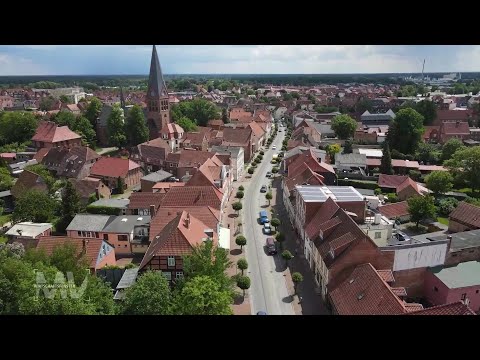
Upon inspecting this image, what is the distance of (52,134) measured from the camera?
44.1m

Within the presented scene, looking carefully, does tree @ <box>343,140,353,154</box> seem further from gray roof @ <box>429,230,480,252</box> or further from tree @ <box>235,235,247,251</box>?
tree @ <box>235,235,247,251</box>

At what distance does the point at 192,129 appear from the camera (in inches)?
1987

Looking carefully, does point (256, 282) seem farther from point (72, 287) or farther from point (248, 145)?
point (248, 145)

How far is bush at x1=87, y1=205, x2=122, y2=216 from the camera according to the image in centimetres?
2716

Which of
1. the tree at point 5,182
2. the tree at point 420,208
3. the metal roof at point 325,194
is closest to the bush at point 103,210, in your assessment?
the tree at point 5,182

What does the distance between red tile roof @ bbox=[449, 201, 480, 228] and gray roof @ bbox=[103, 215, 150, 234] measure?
764 inches

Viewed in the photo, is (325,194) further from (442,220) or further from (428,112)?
(428,112)

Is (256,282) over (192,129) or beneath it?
beneath

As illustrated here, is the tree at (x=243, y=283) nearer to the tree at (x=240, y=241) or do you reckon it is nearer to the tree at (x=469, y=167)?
the tree at (x=240, y=241)

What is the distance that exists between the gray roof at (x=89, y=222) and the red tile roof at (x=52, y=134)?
2291 cm

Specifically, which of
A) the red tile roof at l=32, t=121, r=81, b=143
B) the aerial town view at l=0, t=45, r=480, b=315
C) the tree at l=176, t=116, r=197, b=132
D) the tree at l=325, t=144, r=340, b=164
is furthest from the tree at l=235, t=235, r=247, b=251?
the red tile roof at l=32, t=121, r=81, b=143
